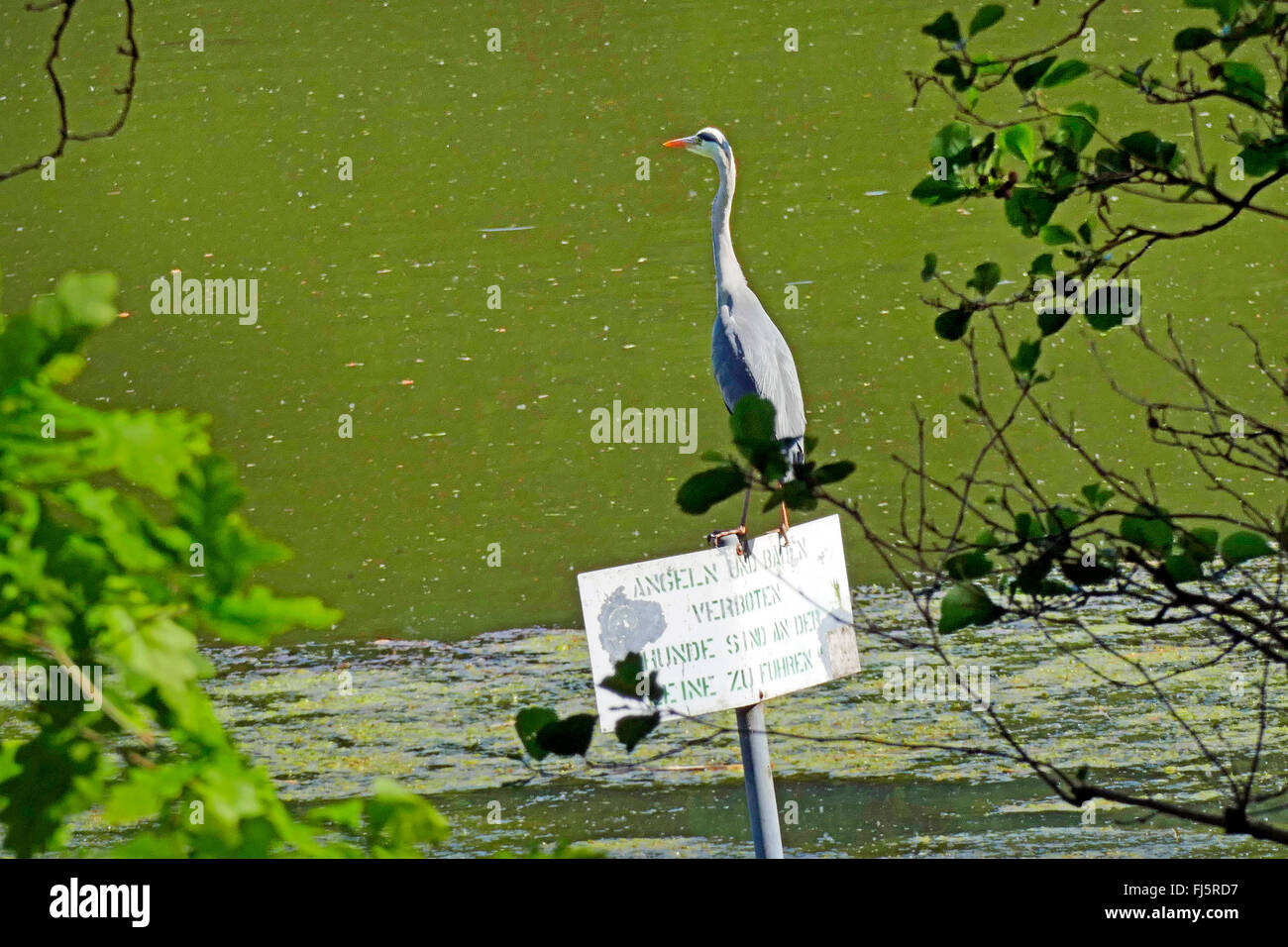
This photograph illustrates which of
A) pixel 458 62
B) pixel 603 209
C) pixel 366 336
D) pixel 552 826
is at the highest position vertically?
pixel 458 62

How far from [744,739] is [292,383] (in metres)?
4.15

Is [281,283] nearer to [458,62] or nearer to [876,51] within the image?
[458,62]

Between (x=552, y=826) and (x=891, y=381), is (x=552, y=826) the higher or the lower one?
the lower one

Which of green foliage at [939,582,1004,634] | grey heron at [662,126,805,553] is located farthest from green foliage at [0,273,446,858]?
grey heron at [662,126,805,553]

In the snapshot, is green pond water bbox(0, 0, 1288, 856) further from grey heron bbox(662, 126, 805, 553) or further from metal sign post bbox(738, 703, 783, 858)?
metal sign post bbox(738, 703, 783, 858)

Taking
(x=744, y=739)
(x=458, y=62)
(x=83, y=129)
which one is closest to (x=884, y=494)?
(x=744, y=739)

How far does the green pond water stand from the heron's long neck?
1006 millimetres

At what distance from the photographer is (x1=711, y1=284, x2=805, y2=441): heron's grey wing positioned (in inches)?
123

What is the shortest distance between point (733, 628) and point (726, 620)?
0.5 inches

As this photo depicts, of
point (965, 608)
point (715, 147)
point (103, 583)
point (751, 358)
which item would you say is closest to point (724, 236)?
point (715, 147)

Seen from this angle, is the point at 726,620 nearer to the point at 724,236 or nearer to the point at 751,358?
the point at 751,358

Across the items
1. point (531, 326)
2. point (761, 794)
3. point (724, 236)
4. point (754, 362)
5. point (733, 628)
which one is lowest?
point (761, 794)

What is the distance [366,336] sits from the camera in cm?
576

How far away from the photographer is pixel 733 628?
165 centimetres
